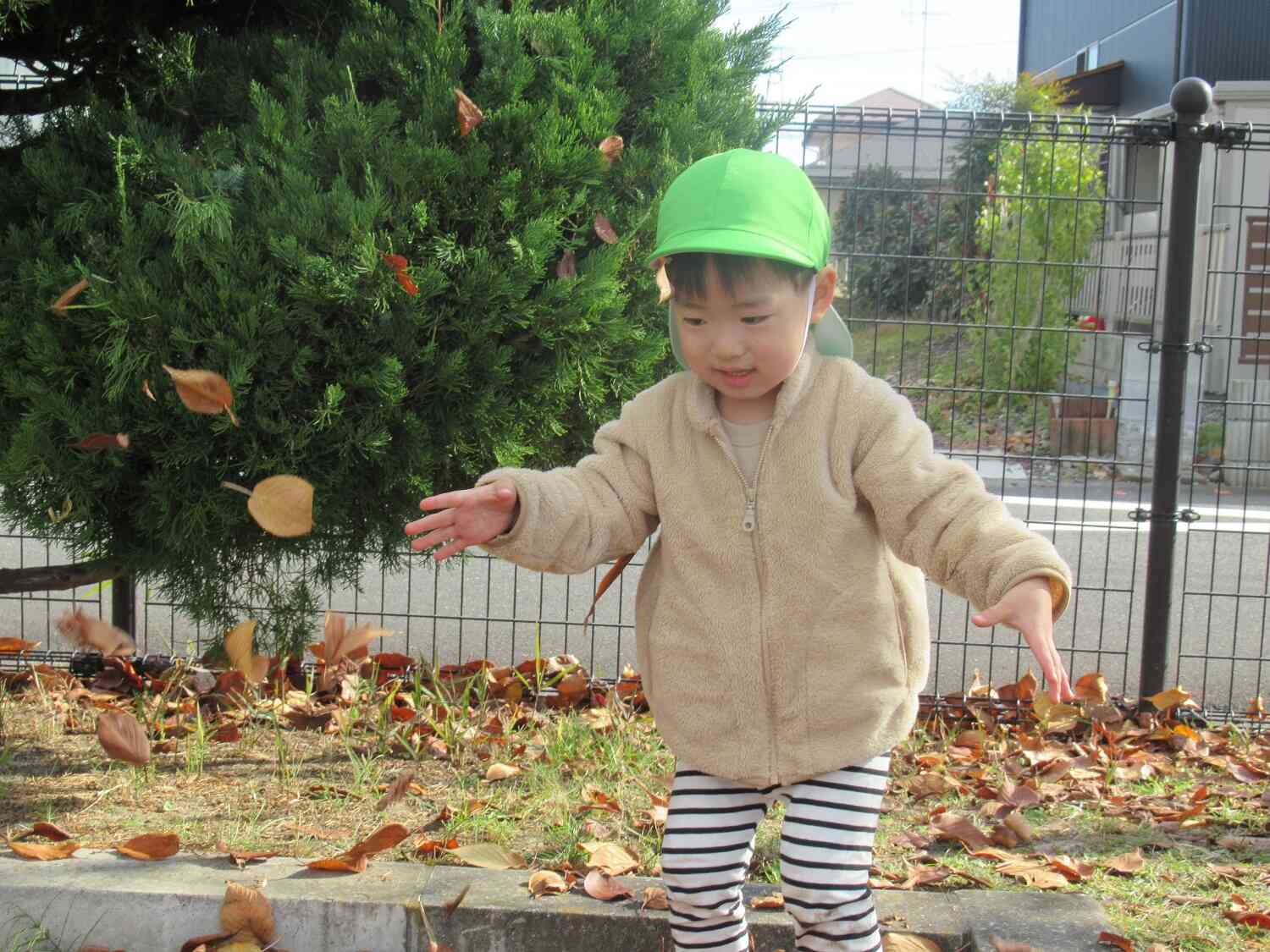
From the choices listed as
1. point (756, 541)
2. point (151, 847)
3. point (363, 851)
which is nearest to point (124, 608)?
point (151, 847)

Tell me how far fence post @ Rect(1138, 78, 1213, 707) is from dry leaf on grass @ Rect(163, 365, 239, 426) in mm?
3039

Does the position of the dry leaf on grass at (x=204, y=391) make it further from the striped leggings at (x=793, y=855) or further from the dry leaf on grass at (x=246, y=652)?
the striped leggings at (x=793, y=855)

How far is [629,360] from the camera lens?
338 cm

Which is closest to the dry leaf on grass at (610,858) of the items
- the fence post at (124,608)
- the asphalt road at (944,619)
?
the asphalt road at (944,619)

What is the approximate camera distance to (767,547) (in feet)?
7.66

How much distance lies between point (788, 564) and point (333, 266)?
1277mm

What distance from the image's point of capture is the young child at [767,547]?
7.39 ft

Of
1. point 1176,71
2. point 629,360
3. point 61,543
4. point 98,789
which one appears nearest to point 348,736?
point 98,789

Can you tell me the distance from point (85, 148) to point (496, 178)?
3.17ft

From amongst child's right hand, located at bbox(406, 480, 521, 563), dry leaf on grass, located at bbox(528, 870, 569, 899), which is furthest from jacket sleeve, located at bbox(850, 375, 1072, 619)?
dry leaf on grass, located at bbox(528, 870, 569, 899)

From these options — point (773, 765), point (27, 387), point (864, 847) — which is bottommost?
point (864, 847)

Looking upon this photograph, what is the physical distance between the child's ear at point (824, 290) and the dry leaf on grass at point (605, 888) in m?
1.26

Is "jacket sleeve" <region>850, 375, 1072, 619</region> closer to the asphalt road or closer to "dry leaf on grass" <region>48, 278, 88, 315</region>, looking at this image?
"dry leaf on grass" <region>48, 278, 88, 315</region>

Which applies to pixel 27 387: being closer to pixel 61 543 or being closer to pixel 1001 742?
pixel 61 543
